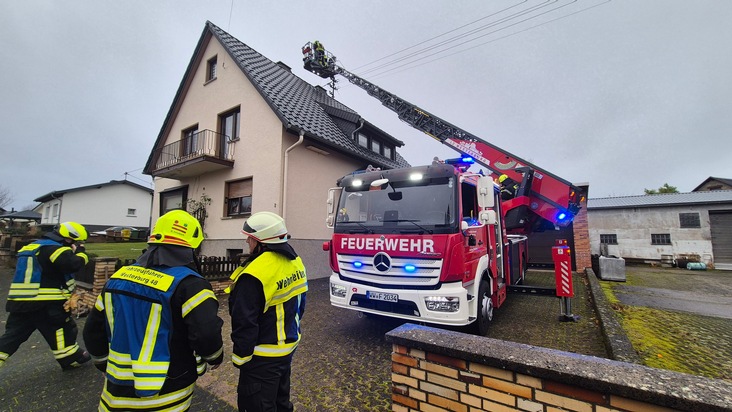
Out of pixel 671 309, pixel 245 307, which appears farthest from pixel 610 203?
pixel 245 307

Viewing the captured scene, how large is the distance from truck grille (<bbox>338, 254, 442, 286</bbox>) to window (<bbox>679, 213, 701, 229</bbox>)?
21.5 meters

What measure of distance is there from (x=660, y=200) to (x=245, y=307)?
81.8ft

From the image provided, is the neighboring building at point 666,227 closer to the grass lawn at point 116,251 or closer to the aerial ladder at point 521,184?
the aerial ladder at point 521,184

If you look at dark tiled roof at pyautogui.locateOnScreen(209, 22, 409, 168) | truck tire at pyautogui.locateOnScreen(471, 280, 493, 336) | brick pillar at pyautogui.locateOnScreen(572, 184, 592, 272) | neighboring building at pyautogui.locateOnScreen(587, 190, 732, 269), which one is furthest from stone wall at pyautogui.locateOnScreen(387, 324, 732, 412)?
neighboring building at pyautogui.locateOnScreen(587, 190, 732, 269)

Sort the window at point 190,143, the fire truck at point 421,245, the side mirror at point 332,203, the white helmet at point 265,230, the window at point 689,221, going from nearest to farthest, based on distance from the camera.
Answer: the white helmet at point 265,230 → the fire truck at point 421,245 → the side mirror at point 332,203 → the window at point 190,143 → the window at point 689,221

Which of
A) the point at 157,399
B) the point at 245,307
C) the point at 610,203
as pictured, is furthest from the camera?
the point at 610,203

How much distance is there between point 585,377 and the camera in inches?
59.5

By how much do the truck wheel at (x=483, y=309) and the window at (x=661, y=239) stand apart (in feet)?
63.6

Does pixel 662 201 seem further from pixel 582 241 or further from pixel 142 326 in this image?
pixel 142 326

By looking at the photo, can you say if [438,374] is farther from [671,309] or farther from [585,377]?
[671,309]

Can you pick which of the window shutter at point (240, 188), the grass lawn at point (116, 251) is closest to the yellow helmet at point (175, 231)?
the window shutter at point (240, 188)

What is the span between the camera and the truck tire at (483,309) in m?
4.21

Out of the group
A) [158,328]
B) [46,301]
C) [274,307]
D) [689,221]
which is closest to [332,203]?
[274,307]

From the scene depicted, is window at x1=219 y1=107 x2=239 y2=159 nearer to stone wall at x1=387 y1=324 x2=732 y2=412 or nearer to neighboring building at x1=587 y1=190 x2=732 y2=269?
stone wall at x1=387 y1=324 x2=732 y2=412
